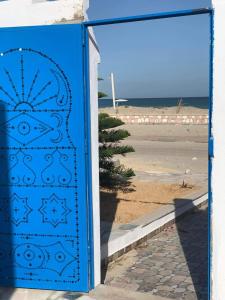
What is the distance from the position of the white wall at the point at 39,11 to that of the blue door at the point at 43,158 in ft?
0.55

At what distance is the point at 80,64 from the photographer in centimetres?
395

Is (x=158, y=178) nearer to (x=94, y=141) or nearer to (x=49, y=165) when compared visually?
(x=94, y=141)

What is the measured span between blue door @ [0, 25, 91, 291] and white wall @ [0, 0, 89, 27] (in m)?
0.17

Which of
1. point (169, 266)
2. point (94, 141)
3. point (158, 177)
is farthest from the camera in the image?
point (158, 177)

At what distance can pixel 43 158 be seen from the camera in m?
4.15

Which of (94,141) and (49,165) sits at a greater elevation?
(94,141)

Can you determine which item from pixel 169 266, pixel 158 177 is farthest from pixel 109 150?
pixel 169 266

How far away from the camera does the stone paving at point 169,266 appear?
174 inches

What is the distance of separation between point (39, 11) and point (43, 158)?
4.57 ft
